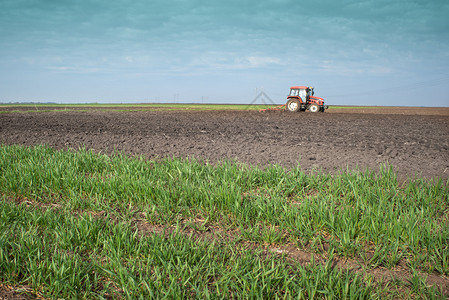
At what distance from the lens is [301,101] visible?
24.2 metres

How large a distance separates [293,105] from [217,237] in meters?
22.7

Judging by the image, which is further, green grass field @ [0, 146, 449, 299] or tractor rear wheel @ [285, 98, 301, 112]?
tractor rear wheel @ [285, 98, 301, 112]

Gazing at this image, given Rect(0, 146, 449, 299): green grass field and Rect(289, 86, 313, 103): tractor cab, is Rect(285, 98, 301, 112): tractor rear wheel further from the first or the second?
Rect(0, 146, 449, 299): green grass field

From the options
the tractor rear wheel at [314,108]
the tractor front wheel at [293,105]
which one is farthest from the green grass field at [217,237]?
the tractor rear wheel at [314,108]

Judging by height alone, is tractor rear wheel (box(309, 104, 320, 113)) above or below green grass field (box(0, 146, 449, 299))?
above

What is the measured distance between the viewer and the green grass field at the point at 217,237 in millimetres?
1995

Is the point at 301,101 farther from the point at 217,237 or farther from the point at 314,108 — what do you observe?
the point at 217,237

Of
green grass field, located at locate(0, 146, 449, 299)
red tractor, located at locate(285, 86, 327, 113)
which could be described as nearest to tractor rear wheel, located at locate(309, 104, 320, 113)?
red tractor, located at locate(285, 86, 327, 113)

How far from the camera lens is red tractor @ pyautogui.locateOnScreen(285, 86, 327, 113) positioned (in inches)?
946

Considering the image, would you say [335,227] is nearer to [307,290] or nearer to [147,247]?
[307,290]

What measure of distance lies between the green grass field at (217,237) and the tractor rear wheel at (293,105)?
68.3 ft

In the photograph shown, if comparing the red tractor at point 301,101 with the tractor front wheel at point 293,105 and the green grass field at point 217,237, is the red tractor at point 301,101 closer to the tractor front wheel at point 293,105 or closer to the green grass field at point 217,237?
the tractor front wheel at point 293,105

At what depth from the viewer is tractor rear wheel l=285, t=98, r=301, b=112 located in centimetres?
2394

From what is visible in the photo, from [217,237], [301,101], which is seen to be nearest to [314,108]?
[301,101]
